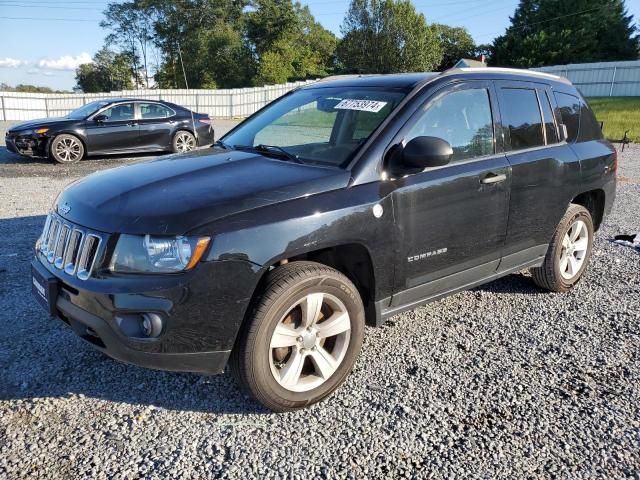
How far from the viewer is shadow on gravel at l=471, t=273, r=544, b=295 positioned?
4660mm

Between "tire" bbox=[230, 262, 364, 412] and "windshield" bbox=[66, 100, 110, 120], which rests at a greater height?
"windshield" bbox=[66, 100, 110, 120]

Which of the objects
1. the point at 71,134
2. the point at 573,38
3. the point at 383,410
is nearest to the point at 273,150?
the point at 383,410

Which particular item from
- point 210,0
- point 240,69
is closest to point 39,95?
point 240,69

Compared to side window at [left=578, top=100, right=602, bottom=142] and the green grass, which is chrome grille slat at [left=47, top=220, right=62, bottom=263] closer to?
side window at [left=578, top=100, right=602, bottom=142]

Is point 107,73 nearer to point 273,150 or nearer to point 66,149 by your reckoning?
point 66,149

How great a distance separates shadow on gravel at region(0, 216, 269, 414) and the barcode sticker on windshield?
6.30 feet

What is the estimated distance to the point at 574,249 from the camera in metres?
4.64

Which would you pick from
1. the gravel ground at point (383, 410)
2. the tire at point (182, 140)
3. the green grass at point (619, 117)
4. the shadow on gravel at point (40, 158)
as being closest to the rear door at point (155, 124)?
the tire at point (182, 140)

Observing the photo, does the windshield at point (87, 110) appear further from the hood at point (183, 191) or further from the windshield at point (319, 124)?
the hood at point (183, 191)

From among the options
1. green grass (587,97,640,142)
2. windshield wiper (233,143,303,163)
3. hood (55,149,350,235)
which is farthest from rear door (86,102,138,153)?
green grass (587,97,640,142)

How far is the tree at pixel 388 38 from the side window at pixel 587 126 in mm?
55687

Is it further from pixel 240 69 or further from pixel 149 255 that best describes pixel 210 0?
pixel 149 255

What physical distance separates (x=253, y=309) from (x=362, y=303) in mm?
728

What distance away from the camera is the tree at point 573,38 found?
52.2 m
